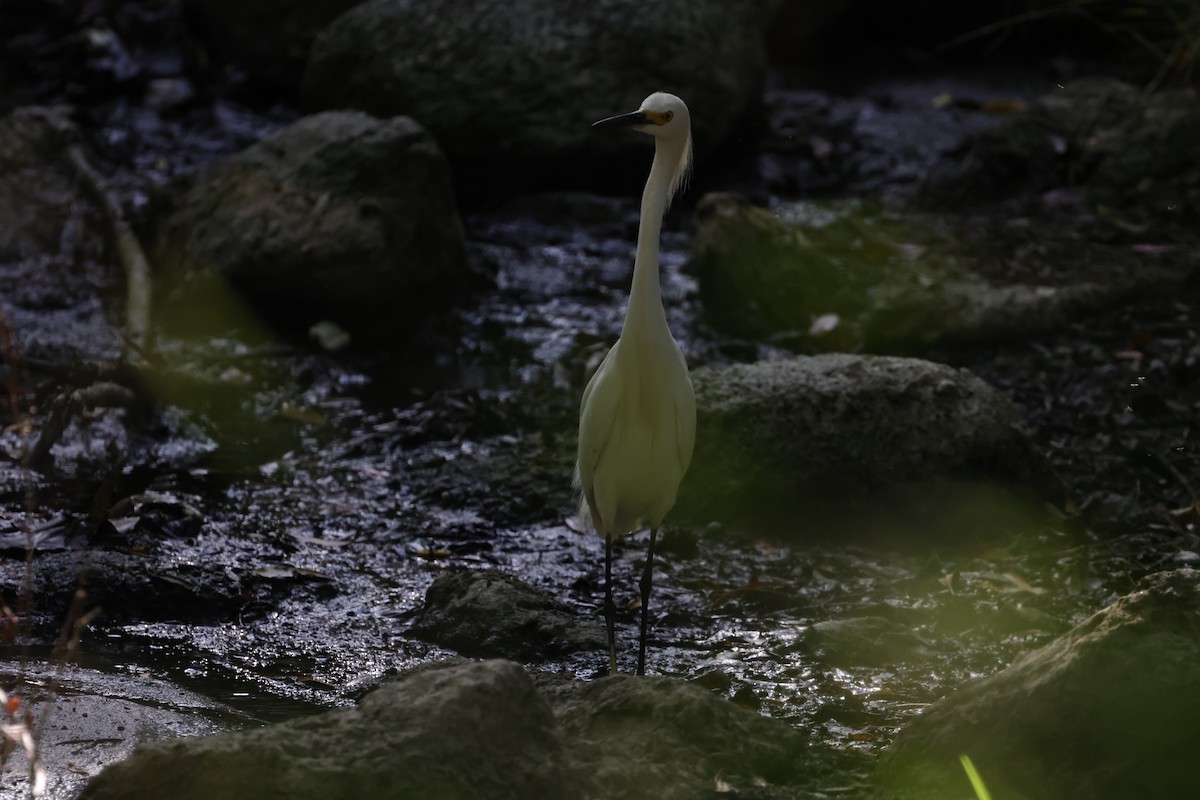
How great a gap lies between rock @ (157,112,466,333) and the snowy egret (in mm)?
3170

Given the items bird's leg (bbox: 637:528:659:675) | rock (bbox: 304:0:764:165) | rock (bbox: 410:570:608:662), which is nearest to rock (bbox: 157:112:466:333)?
rock (bbox: 304:0:764:165)

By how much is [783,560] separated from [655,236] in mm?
1825

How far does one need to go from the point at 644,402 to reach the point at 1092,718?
1673 mm

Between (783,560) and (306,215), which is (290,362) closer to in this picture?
(306,215)

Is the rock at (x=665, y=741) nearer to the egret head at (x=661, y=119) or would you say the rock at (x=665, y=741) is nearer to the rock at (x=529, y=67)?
the egret head at (x=661, y=119)

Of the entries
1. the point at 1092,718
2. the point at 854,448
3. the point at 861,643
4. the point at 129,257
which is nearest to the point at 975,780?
the point at 1092,718

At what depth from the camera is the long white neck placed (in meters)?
3.84

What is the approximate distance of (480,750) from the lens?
275 centimetres

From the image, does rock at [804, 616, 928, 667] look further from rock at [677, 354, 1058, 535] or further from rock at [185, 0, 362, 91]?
rock at [185, 0, 362, 91]

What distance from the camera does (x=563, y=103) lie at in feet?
28.9

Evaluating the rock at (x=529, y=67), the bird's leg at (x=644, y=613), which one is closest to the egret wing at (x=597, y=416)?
the bird's leg at (x=644, y=613)

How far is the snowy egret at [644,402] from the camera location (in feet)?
12.8

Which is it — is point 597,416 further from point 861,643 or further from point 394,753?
point 394,753

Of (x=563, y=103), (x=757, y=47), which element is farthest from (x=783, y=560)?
(x=757, y=47)
